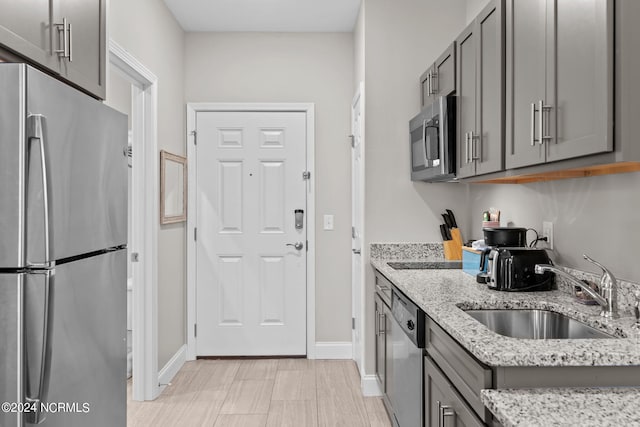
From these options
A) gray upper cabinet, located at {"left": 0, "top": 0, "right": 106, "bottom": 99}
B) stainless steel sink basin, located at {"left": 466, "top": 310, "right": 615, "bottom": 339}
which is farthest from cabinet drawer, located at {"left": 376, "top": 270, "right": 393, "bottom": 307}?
gray upper cabinet, located at {"left": 0, "top": 0, "right": 106, "bottom": 99}

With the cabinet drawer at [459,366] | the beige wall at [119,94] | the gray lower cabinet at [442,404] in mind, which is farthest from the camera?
the beige wall at [119,94]

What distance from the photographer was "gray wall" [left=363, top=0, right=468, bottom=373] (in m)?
3.36

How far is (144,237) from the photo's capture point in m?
3.28

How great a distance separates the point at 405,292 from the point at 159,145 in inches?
83.4

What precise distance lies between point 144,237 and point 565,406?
2763 mm

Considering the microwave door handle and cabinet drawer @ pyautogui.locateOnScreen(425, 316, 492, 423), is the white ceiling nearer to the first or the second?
the microwave door handle

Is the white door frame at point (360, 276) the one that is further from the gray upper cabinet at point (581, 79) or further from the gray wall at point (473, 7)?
the gray upper cabinet at point (581, 79)

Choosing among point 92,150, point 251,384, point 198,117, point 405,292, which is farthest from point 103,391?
point 198,117

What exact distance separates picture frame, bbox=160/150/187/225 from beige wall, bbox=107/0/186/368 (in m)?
0.07

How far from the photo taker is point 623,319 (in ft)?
5.27

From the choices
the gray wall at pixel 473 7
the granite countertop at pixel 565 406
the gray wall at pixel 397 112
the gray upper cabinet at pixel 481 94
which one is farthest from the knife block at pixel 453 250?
the granite countertop at pixel 565 406

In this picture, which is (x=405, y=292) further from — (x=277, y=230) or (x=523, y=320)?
(x=277, y=230)

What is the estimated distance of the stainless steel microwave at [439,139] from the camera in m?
2.60

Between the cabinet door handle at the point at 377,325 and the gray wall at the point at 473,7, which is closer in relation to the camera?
the gray wall at the point at 473,7
